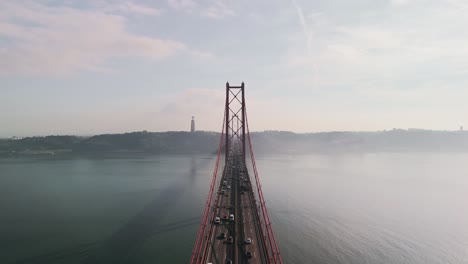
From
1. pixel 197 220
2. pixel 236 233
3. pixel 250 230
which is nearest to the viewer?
pixel 236 233

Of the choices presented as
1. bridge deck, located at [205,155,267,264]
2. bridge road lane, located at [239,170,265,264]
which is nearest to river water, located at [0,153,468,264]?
bridge road lane, located at [239,170,265,264]

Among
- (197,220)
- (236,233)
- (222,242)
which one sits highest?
(236,233)

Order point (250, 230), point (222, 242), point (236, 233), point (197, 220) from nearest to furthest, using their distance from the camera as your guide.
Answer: point (222, 242) < point (236, 233) < point (250, 230) < point (197, 220)

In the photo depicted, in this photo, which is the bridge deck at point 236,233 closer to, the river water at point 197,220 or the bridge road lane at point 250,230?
the bridge road lane at point 250,230

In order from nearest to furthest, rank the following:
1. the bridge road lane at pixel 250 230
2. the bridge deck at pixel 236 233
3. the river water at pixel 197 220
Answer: the bridge road lane at pixel 250 230, the bridge deck at pixel 236 233, the river water at pixel 197 220

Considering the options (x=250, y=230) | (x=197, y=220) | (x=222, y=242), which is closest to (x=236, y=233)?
(x=250, y=230)

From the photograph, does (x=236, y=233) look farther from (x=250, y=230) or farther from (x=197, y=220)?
(x=197, y=220)

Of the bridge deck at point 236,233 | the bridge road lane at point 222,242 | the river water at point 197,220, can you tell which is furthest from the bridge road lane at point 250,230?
the river water at point 197,220

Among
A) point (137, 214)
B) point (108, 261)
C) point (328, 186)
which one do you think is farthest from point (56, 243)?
point (328, 186)

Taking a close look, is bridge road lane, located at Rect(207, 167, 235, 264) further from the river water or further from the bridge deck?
the river water
